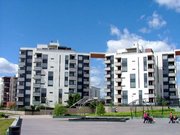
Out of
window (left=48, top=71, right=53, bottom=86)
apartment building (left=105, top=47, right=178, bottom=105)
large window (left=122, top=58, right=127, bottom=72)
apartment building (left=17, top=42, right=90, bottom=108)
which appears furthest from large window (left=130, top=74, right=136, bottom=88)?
window (left=48, top=71, right=53, bottom=86)

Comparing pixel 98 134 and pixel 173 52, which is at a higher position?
pixel 173 52

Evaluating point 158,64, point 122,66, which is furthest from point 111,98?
point 158,64

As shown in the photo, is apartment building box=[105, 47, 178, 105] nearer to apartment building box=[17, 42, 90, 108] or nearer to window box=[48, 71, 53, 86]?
apartment building box=[17, 42, 90, 108]

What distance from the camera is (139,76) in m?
96.4

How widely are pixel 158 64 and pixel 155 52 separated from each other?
4.38 m

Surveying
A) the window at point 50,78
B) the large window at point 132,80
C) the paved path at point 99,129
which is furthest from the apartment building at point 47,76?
the paved path at point 99,129

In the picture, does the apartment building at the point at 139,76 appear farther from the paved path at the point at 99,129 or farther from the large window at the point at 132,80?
the paved path at the point at 99,129

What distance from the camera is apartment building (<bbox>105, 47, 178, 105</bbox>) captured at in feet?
311

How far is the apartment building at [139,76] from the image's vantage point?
94750 millimetres

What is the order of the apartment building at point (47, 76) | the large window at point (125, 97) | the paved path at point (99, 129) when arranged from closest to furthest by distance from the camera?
the paved path at point (99, 129)
the large window at point (125, 97)
the apartment building at point (47, 76)

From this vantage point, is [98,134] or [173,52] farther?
[173,52]

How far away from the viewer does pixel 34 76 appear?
338 ft

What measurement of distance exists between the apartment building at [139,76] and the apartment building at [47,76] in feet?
39.1

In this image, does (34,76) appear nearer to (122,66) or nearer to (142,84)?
(122,66)
